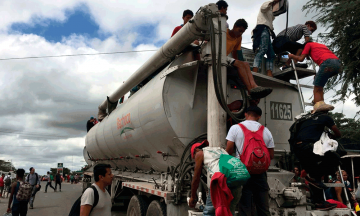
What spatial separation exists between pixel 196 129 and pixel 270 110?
4.93 ft

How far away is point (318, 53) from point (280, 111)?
3.88ft

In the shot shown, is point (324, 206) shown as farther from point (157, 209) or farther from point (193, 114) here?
point (157, 209)

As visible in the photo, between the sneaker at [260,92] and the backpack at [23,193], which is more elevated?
the sneaker at [260,92]

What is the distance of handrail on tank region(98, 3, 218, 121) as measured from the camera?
445cm

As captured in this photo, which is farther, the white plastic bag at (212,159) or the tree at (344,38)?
the tree at (344,38)

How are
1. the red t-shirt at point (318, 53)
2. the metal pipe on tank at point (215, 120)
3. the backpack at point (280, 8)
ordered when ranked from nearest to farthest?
the metal pipe on tank at point (215, 120), the red t-shirt at point (318, 53), the backpack at point (280, 8)

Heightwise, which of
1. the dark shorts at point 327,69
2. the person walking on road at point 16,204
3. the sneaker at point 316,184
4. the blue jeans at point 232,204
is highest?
the dark shorts at point 327,69

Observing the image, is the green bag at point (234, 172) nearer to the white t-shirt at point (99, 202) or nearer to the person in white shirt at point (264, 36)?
the white t-shirt at point (99, 202)

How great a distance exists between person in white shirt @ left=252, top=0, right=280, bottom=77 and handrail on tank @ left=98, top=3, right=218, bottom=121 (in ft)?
4.52

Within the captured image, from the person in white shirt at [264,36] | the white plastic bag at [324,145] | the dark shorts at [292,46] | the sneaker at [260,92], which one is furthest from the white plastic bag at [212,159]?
the dark shorts at [292,46]

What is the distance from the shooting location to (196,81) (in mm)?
4797

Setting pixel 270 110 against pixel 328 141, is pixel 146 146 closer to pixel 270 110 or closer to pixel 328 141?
pixel 270 110

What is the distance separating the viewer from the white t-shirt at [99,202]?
2953 mm

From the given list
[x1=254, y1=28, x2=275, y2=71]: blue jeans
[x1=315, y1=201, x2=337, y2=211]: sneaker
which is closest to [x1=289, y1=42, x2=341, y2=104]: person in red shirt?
[x1=254, y1=28, x2=275, y2=71]: blue jeans
